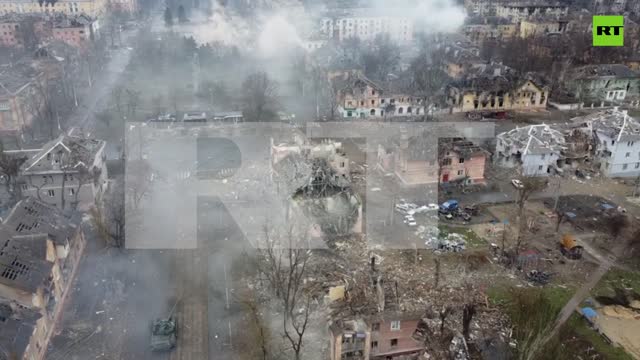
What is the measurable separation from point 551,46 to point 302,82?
87.9ft

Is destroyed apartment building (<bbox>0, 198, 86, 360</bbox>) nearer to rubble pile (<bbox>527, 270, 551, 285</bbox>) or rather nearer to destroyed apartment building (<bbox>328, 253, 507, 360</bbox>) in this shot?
destroyed apartment building (<bbox>328, 253, 507, 360</bbox>)

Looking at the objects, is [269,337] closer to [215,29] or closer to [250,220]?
[250,220]

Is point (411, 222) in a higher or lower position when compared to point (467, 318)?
lower

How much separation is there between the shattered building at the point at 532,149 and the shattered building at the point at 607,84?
A: 15.2m

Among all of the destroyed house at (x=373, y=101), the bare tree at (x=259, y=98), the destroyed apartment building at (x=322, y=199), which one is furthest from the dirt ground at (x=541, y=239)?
the bare tree at (x=259, y=98)

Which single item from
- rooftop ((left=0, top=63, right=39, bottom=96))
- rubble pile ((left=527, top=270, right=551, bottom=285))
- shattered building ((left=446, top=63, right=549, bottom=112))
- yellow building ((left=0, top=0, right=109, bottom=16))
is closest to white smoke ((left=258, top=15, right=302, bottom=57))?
shattered building ((left=446, top=63, right=549, bottom=112))

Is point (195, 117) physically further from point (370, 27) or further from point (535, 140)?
point (370, 27)

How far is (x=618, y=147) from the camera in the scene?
93.0 ft

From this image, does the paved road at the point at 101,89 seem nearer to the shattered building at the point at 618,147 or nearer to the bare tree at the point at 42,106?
the bare tree at the point at 42,106

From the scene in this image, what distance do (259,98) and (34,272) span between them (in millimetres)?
25186

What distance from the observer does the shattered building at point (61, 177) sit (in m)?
24.2

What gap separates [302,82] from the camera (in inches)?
1800

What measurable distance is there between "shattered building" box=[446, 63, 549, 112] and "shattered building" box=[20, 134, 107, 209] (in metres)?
27.1

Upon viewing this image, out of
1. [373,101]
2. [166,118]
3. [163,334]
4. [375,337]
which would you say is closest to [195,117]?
[166,118]
